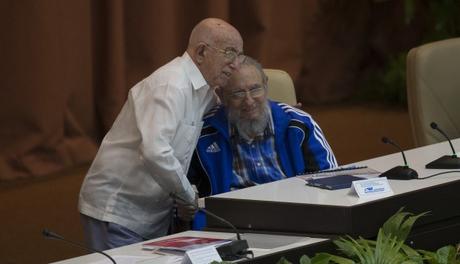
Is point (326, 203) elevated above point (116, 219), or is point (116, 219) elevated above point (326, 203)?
point (326, 203)

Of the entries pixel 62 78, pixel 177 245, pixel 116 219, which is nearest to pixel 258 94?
pixel 116 219

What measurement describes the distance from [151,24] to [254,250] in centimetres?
438

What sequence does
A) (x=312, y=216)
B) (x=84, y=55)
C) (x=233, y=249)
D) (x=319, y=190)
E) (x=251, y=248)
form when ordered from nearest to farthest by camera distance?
1. (x=233, y=249)
2. (x=251, y=248)
3. (x=312, y=216)
4. (x=319, y=190)
5. (x=84, y=55)

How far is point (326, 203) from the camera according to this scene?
146 inches

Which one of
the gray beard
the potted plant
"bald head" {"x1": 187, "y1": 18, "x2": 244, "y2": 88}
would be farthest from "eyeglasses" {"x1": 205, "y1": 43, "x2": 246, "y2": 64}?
the potted plant

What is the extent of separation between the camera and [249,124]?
4.56 meters

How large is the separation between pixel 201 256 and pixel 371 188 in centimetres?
74

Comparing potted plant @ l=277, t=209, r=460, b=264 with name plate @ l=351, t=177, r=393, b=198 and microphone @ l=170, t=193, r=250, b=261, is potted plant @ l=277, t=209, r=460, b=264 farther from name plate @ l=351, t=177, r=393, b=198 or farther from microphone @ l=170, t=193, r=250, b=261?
name plate @ l=351, t=177, r=393, b=198

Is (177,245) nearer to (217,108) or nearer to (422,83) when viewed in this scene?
(217,108)

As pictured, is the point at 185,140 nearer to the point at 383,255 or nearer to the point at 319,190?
the point at 319,190

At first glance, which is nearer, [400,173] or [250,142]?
[400,173]

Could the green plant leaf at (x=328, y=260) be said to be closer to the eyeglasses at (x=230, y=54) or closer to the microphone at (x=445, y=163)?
the microphone at (x=445, y=163)

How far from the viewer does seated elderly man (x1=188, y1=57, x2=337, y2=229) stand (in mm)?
4547

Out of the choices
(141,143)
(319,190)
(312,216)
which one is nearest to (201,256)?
(312,216)
